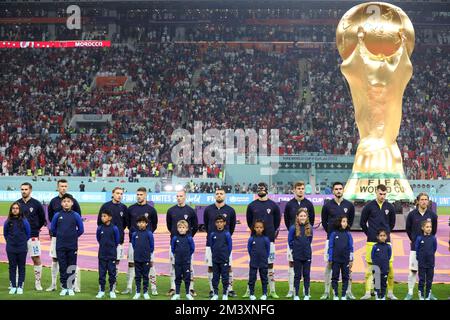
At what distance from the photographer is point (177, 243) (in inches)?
468

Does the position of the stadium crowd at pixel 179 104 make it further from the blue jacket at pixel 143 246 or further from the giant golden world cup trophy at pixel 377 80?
the blue jacket at pixel 143 246

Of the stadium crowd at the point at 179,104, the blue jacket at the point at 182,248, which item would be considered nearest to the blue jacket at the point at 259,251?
the blue jacket at the point at 182,248

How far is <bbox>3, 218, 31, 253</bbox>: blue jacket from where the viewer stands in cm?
1218

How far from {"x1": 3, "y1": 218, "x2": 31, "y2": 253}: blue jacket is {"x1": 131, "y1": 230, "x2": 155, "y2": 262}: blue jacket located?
182cm

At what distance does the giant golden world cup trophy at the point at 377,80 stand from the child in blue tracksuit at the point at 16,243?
41.3ft

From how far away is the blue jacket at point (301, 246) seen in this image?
1182 centimetres

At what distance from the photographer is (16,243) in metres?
12.2

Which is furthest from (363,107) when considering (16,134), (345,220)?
(16,134)

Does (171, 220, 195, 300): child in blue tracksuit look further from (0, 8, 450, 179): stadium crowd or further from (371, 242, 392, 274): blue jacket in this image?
(0, 8, 450, 179): stadium crowd

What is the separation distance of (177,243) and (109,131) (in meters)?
34.5

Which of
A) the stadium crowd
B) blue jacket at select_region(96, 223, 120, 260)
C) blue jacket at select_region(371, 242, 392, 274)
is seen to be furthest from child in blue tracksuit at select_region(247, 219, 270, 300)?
the stadium crowd

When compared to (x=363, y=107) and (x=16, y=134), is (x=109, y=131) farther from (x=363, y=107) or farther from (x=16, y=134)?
(x=363, y=107)
